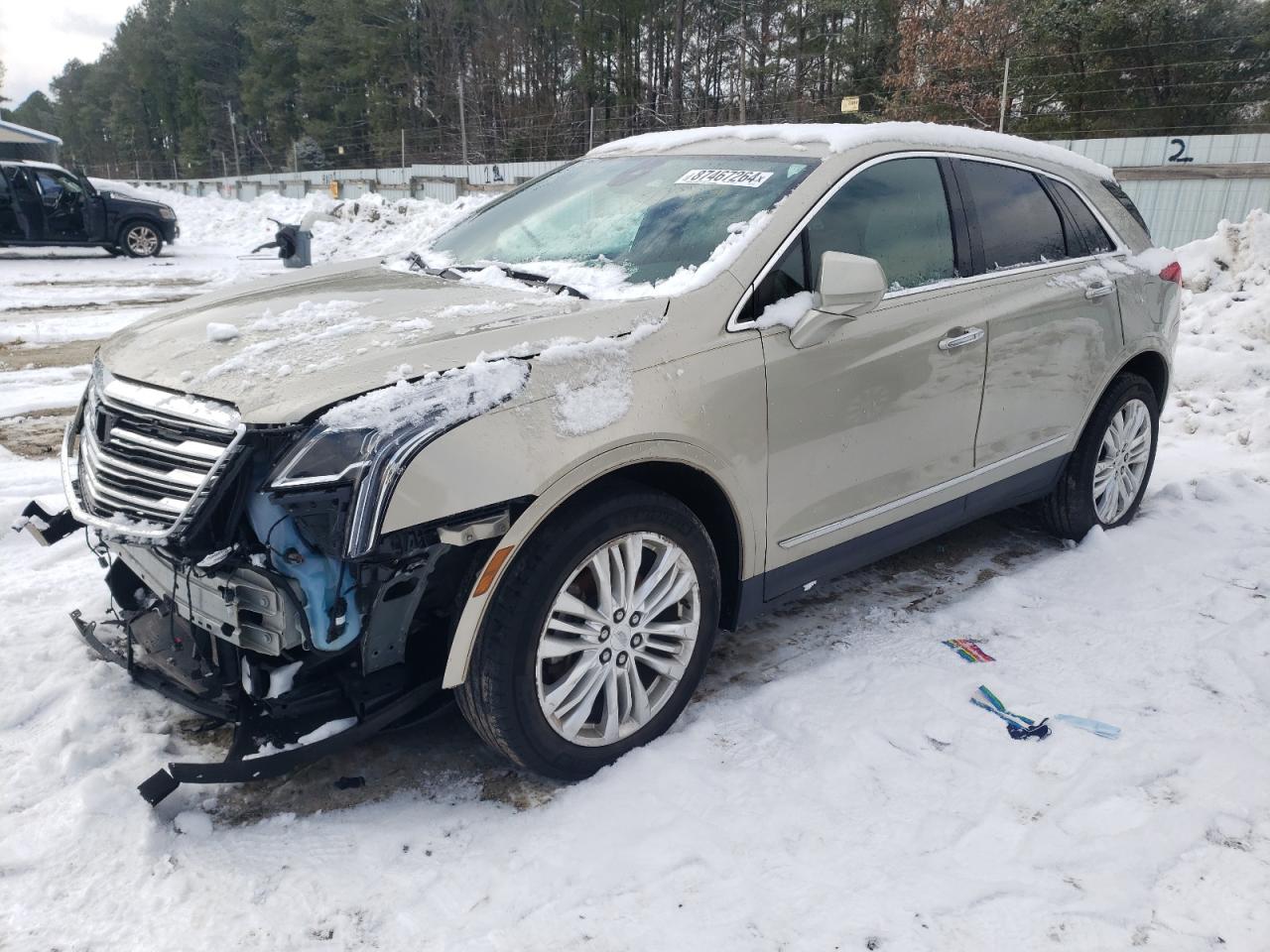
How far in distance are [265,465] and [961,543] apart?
11.8 feet

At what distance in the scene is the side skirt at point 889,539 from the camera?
3.18 meters

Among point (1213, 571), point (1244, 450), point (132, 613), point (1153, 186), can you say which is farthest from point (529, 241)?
point (1153, 186)

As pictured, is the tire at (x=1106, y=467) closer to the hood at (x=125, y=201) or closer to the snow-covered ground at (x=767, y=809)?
the snow-covered ground at (x=767, y=809)

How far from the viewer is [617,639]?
2.78m

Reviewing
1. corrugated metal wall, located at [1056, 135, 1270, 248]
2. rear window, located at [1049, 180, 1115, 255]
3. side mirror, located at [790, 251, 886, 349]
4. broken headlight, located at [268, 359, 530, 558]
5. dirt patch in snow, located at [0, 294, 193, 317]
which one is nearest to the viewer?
broken headlight, located at [268, 359, 530, 558]

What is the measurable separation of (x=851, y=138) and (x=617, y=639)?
6.64ft

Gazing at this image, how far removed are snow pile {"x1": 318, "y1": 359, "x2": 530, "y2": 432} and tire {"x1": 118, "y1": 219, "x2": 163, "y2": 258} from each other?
60.5 feet

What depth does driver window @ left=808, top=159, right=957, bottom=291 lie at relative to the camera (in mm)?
3258

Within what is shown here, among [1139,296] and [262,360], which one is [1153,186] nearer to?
[1139,296]

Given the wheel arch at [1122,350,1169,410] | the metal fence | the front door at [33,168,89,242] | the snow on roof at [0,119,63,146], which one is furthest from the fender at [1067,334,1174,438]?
the snow on roof at [0,119,63,146]

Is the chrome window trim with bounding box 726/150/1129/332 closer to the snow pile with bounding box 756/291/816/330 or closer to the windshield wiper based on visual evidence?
the snow pile with bounding box 756/291/816/330

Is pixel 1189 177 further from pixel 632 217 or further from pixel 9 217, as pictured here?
pixel 9 217

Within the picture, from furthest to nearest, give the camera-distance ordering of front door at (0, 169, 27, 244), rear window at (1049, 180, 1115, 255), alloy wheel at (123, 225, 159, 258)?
alloy wheel at (123, 225, 159, 258) → front door at (0, 169, 27, 244) → rear window at (1049, 180, 1115, 255)

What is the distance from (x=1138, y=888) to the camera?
2418 millimetres
